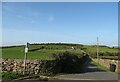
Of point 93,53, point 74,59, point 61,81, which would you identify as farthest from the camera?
point 93,53

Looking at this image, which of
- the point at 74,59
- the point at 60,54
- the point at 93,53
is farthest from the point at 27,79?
the point at 93,53

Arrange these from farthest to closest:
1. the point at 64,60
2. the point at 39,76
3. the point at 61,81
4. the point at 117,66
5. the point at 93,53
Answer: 1. the point at 93,53
2. the point at 117,66
3. the point at 64,60
4. the point at 39,76
5. the point at 61,81

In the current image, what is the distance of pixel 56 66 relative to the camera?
25.5 metres

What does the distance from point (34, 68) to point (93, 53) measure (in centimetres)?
5661

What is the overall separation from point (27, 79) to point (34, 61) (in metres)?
3.89

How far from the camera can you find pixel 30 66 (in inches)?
934

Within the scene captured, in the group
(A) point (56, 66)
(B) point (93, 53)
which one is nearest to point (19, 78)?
(A) point (56, 66)

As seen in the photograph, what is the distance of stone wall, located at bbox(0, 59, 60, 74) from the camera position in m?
23.6

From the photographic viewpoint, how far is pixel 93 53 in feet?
259

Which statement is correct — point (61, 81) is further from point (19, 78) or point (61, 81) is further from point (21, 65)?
point (21, 65)

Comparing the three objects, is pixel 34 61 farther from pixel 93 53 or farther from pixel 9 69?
pixel 93 53

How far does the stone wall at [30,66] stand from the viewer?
77.5 ft

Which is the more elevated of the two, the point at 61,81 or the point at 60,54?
the point at 60,54

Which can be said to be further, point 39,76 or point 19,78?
point 39,76
